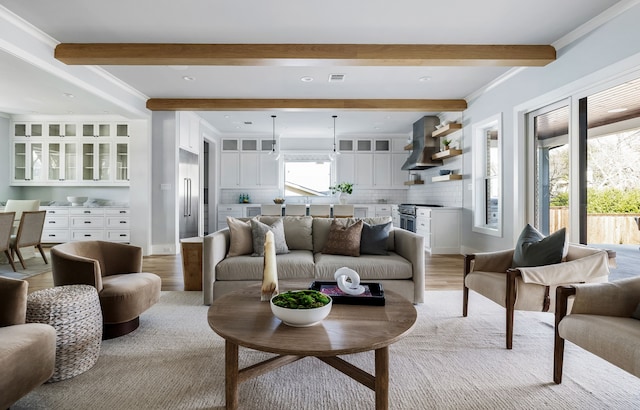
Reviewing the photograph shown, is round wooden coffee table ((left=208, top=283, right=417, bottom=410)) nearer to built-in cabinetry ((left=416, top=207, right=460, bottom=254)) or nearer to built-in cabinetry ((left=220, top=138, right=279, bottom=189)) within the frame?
built-in cabinetry ((left=416, top=207, right=460, bottom=254))

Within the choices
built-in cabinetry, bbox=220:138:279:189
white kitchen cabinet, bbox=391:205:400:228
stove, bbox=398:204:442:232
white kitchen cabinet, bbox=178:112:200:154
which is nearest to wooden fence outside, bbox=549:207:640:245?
stove, bbox=398:204:442:232

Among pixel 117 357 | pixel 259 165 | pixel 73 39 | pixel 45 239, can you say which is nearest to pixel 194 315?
pixel 117 357

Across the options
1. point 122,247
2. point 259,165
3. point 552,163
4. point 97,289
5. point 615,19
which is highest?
point 615,19

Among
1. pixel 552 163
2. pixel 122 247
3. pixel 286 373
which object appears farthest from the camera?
pixel 552 163

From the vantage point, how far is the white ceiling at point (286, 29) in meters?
3.05

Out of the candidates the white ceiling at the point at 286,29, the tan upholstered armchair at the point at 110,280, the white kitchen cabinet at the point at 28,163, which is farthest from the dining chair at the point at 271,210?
the white kitchen cabinet at the point at 28,163

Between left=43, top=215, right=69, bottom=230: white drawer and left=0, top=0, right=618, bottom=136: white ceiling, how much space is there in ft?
8.06

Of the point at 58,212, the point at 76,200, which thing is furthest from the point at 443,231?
the point at 58,212

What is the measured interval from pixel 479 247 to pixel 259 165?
5.64m

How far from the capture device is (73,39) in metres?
3.72

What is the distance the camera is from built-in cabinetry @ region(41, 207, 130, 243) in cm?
671

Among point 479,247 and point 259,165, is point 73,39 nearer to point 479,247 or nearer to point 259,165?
point 259,165

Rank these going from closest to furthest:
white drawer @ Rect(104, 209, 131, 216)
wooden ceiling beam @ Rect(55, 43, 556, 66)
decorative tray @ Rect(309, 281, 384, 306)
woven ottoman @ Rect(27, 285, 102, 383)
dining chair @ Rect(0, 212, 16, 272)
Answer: woven ottoman @ Rect(27, 285, 102, 383), decorative tray @ Rect(309, 281, 384, 306), wooden ceiling beam @ Rect(55, 43, 556, 66), dining chair @ Rect(0, 212, 16, 272), white drawer @ Rect(104, 209, 131, 216)

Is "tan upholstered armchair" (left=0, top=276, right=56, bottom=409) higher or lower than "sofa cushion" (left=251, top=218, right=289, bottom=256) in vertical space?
lower
